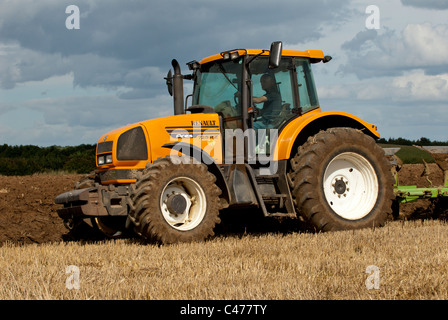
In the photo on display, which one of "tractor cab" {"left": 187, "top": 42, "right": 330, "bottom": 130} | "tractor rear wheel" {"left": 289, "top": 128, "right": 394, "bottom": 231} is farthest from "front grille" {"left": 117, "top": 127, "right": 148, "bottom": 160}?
"tractor rear wheel" {"left": 289, "top": 128, "right": 394, "bottom": 231}

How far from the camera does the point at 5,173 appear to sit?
19.4m

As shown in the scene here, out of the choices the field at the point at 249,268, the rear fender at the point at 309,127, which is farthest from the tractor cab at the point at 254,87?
the field at the point at 249,268

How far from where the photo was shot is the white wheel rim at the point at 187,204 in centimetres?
755

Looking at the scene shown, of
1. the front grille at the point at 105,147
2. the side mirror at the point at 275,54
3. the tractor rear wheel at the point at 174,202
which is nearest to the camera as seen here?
the tractor rear wheel at the point at 174,202

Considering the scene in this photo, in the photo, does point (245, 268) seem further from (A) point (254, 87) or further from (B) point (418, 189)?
(B) point (418, 189)

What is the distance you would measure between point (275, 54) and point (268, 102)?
1.16m

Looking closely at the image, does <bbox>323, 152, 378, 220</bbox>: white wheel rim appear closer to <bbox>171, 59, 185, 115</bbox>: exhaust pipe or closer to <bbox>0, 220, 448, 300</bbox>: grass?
<bbox>0, 220, 448, 300</bbox>: grass

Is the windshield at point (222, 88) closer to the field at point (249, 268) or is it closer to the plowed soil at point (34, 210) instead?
the field at point (249, 268)

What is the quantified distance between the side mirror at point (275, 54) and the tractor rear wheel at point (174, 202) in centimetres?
162

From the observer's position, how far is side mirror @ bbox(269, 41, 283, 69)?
7.48m
